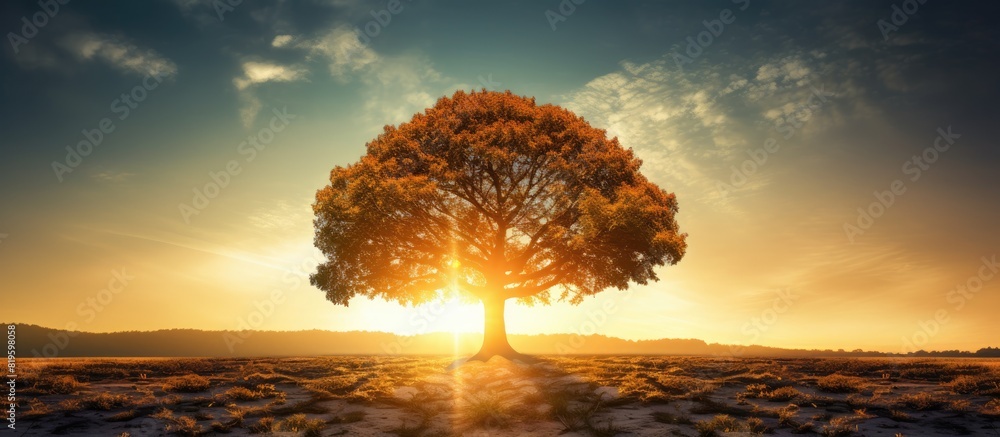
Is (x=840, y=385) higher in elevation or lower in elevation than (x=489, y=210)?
lower

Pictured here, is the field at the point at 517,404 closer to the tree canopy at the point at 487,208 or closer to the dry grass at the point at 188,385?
the dry grass at the point at 188,385

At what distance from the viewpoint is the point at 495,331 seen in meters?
29.7

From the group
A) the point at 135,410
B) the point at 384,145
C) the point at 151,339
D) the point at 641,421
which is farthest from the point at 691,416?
the point at 151,339

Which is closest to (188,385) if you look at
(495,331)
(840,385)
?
(495,331)

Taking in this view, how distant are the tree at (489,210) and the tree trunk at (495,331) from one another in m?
0.06

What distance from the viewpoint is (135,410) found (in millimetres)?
14422

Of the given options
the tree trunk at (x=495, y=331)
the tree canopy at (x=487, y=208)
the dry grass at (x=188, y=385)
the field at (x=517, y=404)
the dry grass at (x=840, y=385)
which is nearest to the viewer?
the field at (x=517, y=404)

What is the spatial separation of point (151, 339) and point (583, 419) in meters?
142

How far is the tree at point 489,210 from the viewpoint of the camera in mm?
26250

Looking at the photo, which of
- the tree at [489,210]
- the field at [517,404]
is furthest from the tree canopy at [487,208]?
the field at [517,404]

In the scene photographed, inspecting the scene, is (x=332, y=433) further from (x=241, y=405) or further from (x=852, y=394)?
(x=852, y=394)

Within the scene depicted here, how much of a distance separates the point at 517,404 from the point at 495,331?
13.9m

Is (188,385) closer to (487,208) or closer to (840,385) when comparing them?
(487,208)

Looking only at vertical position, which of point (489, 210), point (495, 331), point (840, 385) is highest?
point (489, 210)
